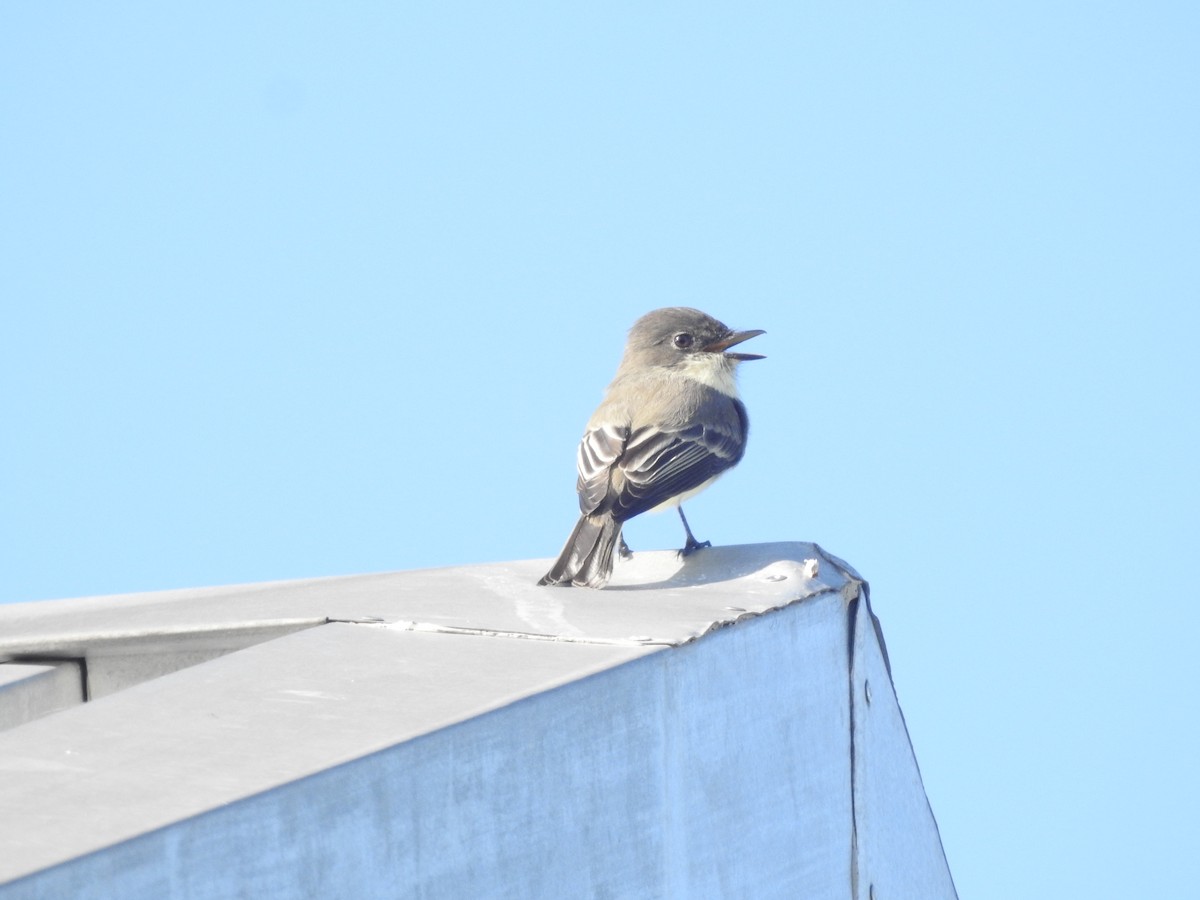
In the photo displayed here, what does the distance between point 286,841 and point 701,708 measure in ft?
3.31

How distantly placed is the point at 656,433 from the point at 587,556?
3.87 feet

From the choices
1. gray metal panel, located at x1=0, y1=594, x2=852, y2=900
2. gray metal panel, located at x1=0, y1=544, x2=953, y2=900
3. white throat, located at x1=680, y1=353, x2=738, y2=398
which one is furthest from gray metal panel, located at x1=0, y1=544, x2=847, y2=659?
white throat, located at x1=680, y1=353, x2=738, y2=398

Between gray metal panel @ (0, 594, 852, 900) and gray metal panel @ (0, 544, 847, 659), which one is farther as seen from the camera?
gray metal panel @ (0, 544, 847, 659)

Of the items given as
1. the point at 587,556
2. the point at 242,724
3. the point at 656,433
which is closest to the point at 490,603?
the point at 587,556

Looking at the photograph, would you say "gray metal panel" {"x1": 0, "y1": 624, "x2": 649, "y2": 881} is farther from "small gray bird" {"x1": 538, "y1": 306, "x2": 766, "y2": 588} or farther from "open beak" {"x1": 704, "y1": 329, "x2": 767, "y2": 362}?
"open beak" {"x1": 704, "y1": 329, "x2": 767, "y2": 362}

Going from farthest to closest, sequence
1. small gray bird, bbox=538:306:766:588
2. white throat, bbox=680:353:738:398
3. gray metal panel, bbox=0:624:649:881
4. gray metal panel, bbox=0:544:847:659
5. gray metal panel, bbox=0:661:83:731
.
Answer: white throat, bbox=680:353:738:398
small gray bird, bbox=538:306:766:588
gray metal panel, bbox=0:661:83:731
gray metal panel, bbox=0:544:847:659
gray metal panel, bbox=0:624:649:881

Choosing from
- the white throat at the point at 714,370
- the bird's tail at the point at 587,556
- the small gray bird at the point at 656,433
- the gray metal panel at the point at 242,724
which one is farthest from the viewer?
the white throat at the point at 714,370

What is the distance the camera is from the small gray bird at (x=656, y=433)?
4825mm

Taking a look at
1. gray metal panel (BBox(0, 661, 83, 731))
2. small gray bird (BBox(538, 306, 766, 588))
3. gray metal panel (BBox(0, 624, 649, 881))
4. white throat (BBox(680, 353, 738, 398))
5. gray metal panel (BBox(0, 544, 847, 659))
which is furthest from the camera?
white throat (BBox(680, 353, 738, 398))

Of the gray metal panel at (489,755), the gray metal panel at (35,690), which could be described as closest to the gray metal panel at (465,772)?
the gray metal panel at (489,755)

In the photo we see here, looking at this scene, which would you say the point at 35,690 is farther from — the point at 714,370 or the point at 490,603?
the point at 714,370

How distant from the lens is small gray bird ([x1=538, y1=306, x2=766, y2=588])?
15.8 feet

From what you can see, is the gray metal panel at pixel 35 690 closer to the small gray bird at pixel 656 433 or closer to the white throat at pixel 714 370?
the small gray bird at pixel 656 433

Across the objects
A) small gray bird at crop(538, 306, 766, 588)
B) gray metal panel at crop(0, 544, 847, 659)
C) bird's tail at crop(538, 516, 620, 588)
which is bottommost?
gray metal panel at crop(0, 544, 847, 659)
